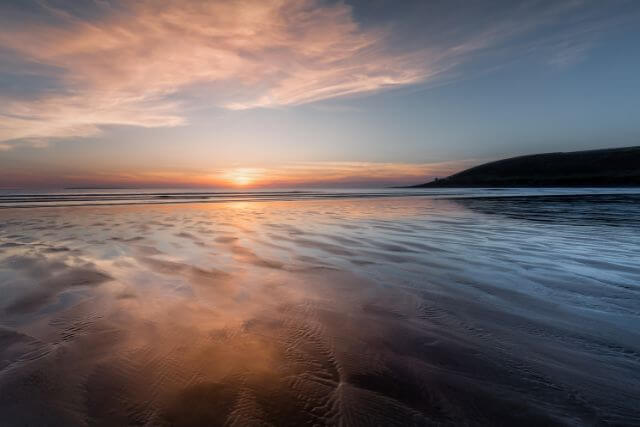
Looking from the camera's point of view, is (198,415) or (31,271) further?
(31,271)

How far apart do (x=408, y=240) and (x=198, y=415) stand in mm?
7534

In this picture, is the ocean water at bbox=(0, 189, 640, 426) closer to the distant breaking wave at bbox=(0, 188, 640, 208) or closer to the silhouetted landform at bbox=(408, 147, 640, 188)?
the distant breaking wave at bbox=(0, 188, 640, 208)

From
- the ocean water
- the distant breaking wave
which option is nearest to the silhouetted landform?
the distant breaking wave

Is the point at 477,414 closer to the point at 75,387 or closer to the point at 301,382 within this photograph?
the point at 301,382

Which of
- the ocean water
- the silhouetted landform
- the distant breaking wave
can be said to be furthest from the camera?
the silhouetted landform

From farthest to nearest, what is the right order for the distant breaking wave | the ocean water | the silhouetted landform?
the silhouetted landform
the distant breaking wave
the ocean water

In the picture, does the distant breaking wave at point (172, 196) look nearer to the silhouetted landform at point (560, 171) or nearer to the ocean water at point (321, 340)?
the ocean water at point (321, 340)

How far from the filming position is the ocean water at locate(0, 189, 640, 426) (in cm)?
212

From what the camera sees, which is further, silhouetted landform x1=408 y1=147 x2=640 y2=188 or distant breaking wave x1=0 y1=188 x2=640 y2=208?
silhouetted landform x1=408 y1=147 x2=640 y2=188

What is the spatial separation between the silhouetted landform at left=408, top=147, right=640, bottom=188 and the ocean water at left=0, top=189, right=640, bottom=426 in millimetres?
93619

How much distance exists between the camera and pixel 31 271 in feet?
18.4

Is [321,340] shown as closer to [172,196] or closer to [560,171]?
[172,196]

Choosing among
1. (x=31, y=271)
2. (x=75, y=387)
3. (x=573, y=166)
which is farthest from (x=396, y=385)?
(x=573, y=166)

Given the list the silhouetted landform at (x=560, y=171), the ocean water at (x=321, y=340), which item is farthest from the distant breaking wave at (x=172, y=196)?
the silhouetted landform at (x=560, y=171)
